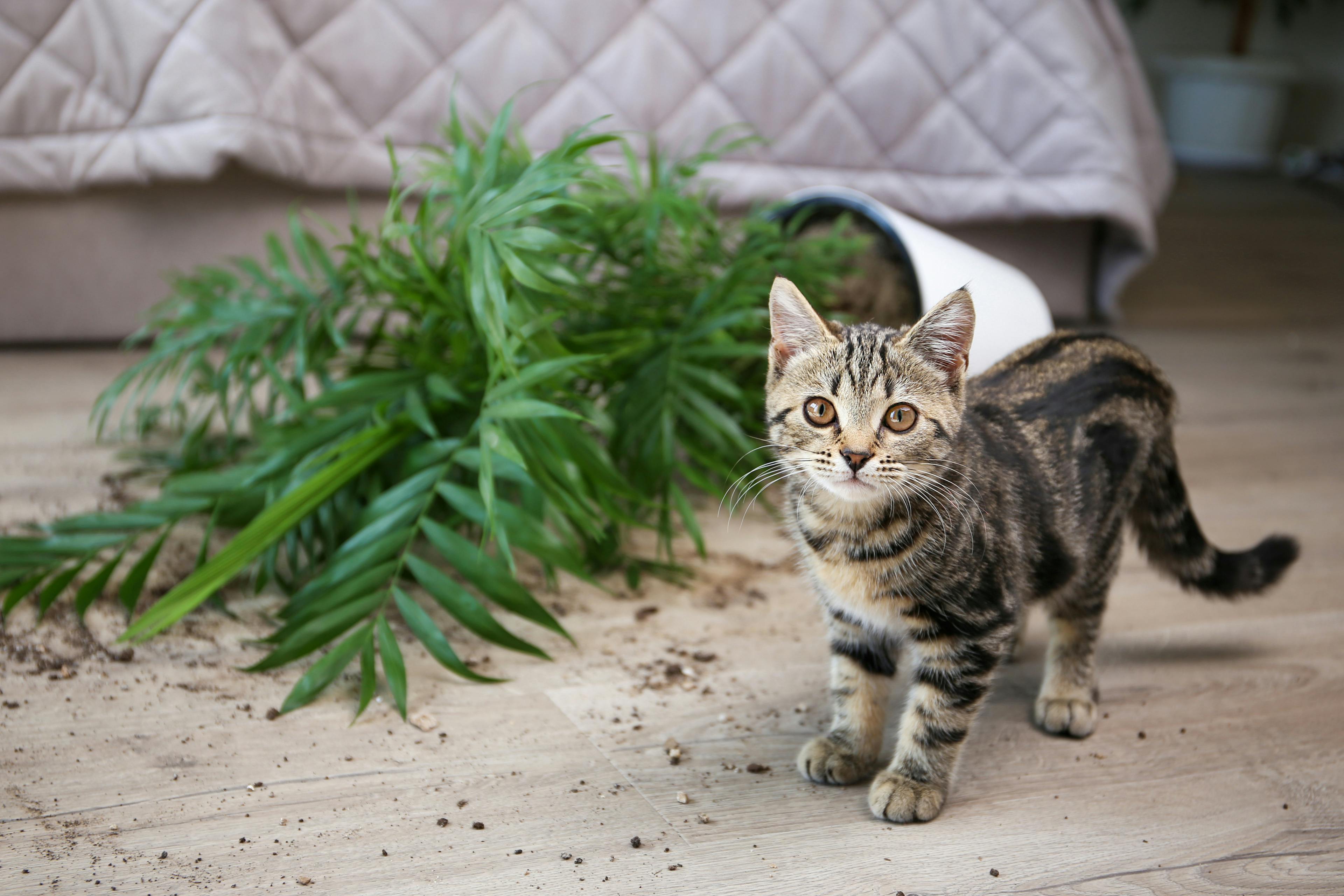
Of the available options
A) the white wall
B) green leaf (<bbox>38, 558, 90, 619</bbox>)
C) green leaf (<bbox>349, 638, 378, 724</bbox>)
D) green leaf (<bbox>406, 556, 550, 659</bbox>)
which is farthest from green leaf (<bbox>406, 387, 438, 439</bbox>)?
the white wall

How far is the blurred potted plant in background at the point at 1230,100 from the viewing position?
5.62 meters

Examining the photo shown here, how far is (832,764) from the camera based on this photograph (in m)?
1.10

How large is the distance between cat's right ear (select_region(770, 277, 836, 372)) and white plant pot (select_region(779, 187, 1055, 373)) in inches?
23.9

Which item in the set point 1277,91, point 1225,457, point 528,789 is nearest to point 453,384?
point 528,789

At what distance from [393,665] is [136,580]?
14.9 inches

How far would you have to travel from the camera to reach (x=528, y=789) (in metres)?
1.09

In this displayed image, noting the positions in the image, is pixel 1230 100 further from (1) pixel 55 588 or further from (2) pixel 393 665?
(1) pixel 55 588

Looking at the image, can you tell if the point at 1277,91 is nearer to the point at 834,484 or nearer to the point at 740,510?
the point at 740,510

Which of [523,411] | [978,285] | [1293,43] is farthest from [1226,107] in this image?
[523,411]

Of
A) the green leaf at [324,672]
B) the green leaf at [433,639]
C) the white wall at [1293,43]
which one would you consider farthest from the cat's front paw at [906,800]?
the white wall at [1293,43]

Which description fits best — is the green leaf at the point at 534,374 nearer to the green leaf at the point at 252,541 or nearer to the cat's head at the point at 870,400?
the green leaf at the point at 252,541

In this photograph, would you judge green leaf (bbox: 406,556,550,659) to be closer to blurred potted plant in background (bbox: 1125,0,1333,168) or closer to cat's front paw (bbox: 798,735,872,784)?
cat's front paw (bbox: 798,735,872,784)

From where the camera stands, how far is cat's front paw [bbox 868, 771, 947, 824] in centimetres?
104

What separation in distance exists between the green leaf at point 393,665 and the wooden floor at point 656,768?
0.04 m
